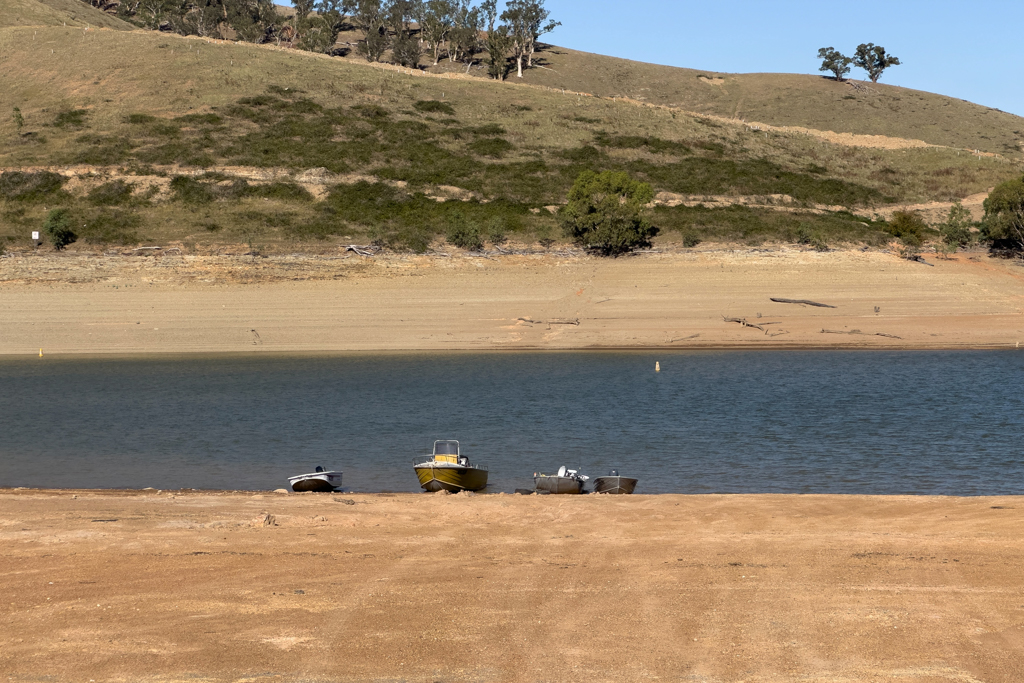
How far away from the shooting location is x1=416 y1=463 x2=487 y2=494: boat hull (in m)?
22.5

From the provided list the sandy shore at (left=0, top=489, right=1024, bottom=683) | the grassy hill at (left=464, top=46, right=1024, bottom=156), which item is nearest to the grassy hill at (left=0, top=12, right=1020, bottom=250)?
the grassy hill at (left=464, top=46, right=1024, bottom=156)

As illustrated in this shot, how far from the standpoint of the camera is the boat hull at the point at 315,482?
72.5 ft

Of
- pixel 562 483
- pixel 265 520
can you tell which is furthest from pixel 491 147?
pixel 265 520

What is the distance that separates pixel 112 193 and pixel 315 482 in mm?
57325

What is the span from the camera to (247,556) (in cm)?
1551

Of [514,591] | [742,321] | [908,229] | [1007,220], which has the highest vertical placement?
[1007,220]

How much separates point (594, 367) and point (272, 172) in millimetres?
42229

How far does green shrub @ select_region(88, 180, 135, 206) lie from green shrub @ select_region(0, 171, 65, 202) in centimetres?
277

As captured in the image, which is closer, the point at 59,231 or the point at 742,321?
the point at 742,321

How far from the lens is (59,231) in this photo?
206ft

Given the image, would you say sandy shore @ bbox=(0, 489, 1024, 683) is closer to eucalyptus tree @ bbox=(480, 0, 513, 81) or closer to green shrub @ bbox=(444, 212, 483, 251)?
green shrub @ bbox=(444, 212, 483, 251)

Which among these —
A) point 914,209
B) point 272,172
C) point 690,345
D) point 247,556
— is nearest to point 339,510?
point 247,556

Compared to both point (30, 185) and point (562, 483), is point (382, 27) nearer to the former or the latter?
point (30, 185)

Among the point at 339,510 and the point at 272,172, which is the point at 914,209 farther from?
the point at 339,510
